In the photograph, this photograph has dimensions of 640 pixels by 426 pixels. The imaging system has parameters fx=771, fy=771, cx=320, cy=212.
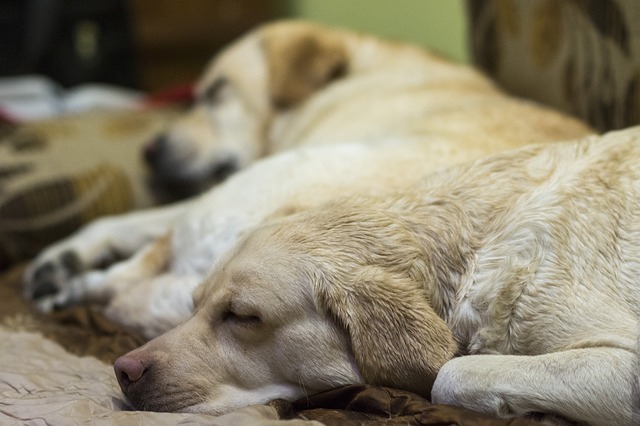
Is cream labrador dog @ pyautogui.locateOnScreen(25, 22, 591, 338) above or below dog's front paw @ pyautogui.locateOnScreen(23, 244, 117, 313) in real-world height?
above

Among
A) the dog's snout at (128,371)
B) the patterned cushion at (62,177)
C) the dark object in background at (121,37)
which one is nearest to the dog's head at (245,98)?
the patterned cushion at (62,177)

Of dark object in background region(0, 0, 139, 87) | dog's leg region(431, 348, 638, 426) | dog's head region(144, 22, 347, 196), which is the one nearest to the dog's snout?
dog's leg region(431, 348, 638, 426)

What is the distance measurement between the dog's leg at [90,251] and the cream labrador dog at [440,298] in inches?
38.9

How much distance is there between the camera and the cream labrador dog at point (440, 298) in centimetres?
130

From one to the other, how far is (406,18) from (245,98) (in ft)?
4.33

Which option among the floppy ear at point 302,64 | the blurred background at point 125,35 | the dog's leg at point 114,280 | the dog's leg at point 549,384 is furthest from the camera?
the blurred background at point 125,35

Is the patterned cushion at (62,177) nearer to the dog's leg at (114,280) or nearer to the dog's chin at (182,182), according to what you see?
the dog's chin at (182,182)

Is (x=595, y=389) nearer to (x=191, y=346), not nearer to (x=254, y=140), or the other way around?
(x=191, y=346)

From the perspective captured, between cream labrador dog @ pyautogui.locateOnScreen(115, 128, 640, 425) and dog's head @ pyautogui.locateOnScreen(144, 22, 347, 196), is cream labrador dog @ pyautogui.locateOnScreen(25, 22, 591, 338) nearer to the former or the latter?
dog's head @ pyautogui.locateOnScreen(144, 22, 347, 196)

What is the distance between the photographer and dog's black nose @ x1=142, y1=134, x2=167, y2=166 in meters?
3.29

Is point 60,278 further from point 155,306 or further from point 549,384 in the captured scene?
point 549,384

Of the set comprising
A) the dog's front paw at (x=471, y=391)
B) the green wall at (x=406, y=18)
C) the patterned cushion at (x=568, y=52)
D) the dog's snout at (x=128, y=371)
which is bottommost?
the dog's snout at (x=128, y=371)

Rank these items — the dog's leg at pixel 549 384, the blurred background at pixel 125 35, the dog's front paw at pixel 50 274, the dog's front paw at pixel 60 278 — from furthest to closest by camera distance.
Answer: the blurred background at pixel 125 35, the dog's front paw at pixel 50 274, the dog's front paw at pixel 60 278, the dog's leg at pixel 549 384

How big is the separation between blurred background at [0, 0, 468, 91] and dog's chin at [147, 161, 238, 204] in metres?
2.19
